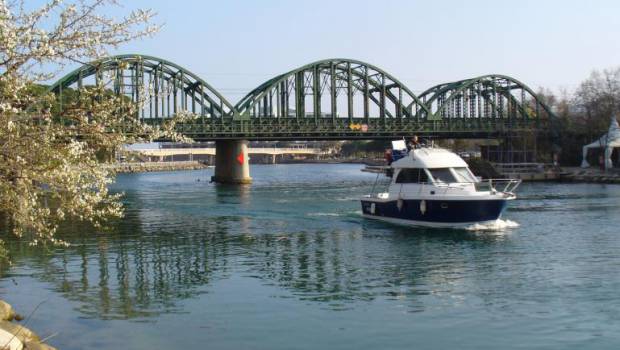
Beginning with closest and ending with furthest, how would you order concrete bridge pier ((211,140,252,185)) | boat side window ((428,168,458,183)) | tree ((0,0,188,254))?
tree ((0,0,188,254)) → boat side window ((428,168,458,183)) → concrete bridge pier ((211,140,252,185))

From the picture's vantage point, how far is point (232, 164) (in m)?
124

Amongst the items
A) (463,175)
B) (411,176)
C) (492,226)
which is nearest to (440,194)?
(463,175)

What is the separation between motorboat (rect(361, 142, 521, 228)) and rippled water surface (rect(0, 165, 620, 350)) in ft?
4.36

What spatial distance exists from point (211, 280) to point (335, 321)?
8.91 m

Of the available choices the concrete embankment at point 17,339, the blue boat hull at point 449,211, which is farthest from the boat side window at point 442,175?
the concrete embankment at point 17,339

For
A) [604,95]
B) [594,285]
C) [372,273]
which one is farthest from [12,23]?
[604,95]

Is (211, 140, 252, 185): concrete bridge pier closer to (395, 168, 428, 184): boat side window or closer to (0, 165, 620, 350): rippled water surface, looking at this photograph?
(0, 165, 620, 350): rippled water surface

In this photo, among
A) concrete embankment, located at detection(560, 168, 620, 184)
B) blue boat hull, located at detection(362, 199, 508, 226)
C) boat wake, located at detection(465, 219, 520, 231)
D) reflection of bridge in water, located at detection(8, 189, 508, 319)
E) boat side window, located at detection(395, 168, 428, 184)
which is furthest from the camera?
concrete embankment, located at detection(560, 168, 620, 184)

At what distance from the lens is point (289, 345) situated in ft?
70.1

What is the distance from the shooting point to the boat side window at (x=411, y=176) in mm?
48219

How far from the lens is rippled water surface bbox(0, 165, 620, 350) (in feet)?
72.8

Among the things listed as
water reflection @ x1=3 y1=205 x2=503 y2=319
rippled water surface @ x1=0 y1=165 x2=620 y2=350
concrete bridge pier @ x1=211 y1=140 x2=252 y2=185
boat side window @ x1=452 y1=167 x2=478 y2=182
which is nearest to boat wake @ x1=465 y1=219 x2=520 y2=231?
rippled water surface @ x1=0 y1=165 x2=620 y2=350

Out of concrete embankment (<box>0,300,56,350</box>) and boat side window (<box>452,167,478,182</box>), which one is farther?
boat side window (<box>452,167,478,182</box>)

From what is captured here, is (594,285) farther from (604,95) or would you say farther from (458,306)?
(604,95)
